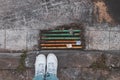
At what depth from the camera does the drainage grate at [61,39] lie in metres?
5.36

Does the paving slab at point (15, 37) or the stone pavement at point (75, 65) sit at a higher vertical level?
the paving slab at point (15, 37)

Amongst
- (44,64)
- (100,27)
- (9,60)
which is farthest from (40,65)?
(100,27)

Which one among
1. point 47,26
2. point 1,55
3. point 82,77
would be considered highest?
point 47,26

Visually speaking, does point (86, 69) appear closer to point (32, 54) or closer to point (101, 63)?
point (101, 63)

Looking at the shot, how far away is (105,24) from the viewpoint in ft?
17.4

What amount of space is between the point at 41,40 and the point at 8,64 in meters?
0.57

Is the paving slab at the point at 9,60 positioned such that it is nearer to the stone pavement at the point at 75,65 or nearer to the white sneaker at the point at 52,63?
the stone pavement at the point at 75,65

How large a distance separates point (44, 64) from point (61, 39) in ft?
1.40

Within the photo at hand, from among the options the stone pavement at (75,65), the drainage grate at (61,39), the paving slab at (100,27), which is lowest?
the stone pavement at (75,65)

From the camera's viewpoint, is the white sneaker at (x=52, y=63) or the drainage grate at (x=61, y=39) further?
the drainage grate at (x=61, y=39)

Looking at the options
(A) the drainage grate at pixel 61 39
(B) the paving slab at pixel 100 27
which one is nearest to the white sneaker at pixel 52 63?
(A) the drainage grate at pixel 61 39

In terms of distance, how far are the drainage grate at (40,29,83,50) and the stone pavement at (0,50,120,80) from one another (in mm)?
81

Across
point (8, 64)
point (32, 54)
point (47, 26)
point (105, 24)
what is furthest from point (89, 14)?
point (8, 64)

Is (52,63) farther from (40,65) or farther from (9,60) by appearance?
(9,60)
